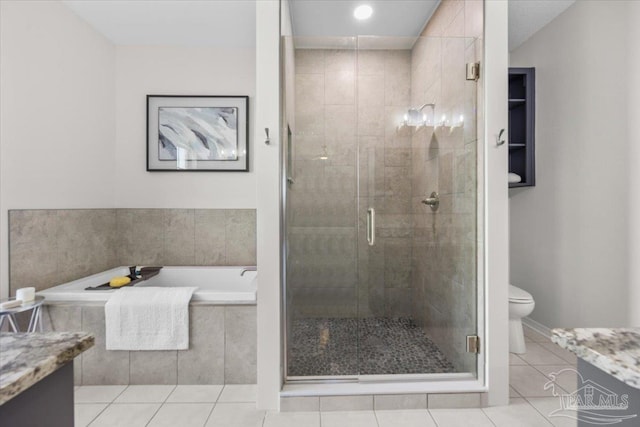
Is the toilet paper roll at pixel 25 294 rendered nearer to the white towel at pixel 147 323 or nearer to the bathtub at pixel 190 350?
the bathtub at pixel 190 350

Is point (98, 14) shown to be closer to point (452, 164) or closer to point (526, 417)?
point (452, 164)

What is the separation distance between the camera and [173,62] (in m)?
3.04

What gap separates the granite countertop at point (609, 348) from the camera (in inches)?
23.2

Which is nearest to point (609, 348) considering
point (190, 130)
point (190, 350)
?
point (190, 350)

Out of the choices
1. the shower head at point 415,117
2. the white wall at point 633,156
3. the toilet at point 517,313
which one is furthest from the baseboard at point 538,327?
the shower head at point 415,117

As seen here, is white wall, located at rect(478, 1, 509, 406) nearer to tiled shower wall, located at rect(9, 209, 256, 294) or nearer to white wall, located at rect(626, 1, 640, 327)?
white wall, located at rect(626, 1, 640, 327)

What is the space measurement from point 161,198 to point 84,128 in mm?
809

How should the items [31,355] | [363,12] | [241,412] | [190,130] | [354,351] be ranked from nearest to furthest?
1. [31,355]
2. [241,412]
3. [354,351]
4. [363,12]
5. [190,130]

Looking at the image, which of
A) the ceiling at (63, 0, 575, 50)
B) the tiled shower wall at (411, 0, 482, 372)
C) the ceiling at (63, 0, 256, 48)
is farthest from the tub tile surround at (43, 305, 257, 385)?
the ceiling at (63, 0, 256, 48)

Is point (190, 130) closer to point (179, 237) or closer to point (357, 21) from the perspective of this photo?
point (179, 237)

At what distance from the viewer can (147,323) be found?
201 centimetres

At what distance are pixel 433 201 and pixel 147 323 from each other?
6.55 ft

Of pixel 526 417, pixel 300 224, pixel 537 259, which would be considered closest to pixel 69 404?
pixel 300 224

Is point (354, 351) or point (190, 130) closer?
point (354, 351)
